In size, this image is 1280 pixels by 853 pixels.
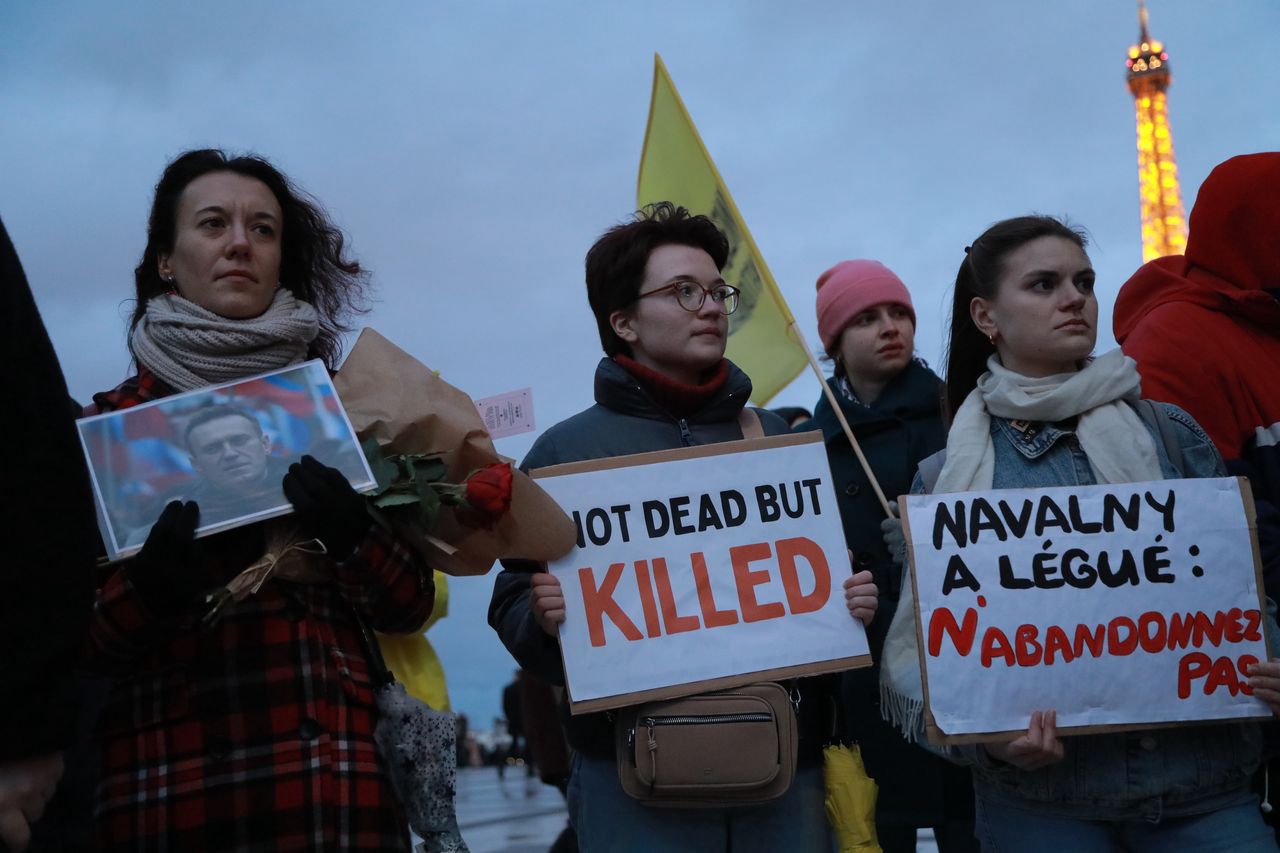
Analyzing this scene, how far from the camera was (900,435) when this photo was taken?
183 inches

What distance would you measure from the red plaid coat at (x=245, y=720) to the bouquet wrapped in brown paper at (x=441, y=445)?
0.52 feet

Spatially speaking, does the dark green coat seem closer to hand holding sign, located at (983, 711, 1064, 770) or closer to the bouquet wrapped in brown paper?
hand holding sign, located at (983, 711, 1064, 770)

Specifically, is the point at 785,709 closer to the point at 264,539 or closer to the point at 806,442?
the point at 806,442

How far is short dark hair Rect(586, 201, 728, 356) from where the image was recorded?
366 cm

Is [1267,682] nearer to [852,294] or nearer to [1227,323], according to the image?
[1227,323]

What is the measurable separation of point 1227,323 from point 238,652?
2924mm

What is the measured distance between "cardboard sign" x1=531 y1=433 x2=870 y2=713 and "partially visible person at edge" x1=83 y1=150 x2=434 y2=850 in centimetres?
45

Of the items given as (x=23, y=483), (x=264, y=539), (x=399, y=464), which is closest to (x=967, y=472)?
(x=399, y=464)

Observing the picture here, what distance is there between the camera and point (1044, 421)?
129 inches

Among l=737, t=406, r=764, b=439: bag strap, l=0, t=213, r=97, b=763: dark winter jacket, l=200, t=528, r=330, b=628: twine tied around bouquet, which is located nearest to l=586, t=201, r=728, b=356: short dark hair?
l=737, t=406, r=764, b=439: bag strap

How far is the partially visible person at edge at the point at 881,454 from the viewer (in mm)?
4188

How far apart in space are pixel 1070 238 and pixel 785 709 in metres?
1.53

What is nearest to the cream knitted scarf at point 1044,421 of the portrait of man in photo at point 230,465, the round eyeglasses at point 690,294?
the round eyeglasses at point 690,294

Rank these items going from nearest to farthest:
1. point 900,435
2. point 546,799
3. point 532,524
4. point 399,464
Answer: point 399,464 < point 532,524 < point 900,435 < point 546,799
